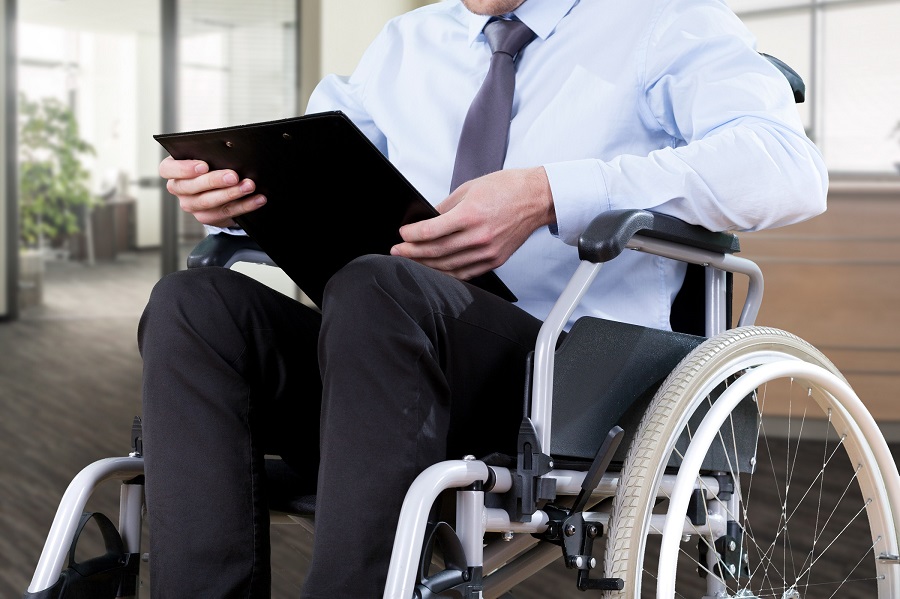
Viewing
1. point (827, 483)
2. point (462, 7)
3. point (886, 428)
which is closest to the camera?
point (462, 7)

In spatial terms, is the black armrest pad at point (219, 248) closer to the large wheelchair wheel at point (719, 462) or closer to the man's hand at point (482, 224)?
the man's hand at point (482, 224)

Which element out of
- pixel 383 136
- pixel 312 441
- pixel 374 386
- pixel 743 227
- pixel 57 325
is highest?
pixel 383 136

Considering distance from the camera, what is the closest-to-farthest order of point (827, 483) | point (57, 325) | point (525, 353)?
point (525, 353), point (827, 483), point (57, 325)

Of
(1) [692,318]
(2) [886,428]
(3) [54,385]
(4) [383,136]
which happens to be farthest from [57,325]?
(1) [692,318]

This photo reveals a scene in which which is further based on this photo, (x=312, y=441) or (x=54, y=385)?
(x=54, y=385)

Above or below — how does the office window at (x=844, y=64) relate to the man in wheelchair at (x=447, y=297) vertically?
above

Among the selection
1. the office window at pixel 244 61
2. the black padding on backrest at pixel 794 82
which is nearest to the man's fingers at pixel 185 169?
the black padding on backrest at pixel 794 82

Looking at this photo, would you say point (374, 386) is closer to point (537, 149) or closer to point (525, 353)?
point (525, 353)

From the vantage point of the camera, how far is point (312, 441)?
1013 millimetres

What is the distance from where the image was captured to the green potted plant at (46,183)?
21.4 feet

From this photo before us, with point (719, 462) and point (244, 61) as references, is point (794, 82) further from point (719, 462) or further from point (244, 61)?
point (244, 61)

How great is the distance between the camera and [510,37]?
117cm

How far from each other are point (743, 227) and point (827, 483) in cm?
191

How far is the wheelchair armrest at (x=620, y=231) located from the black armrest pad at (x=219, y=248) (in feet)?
1.59
